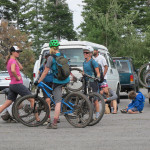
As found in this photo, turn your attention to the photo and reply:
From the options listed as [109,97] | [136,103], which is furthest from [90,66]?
[136,103]

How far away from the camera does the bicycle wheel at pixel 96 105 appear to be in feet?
32.3

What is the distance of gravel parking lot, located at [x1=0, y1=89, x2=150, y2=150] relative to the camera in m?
7.21

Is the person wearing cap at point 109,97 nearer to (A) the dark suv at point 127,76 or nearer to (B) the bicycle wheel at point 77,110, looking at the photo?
(B) the bicycle wheel at point 77,110

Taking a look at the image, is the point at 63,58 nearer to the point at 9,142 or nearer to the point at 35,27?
the point at 9,142

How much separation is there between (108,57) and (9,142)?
32.9 feet

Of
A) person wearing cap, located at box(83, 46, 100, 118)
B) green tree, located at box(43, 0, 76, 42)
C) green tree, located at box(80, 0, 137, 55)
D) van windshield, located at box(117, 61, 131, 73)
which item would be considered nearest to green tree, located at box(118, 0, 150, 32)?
green tree, located at box(43, 0, 76, 42)

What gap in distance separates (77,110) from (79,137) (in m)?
1.45

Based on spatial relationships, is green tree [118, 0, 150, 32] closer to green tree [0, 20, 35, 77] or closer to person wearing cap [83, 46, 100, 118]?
green tree [0, 20, 35, 77]

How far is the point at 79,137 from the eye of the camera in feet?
26.8

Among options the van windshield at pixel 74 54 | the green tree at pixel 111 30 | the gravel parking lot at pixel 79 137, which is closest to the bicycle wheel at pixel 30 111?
the gravel parking lot at pixel 79 137

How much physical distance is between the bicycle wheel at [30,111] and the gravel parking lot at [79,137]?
17 centimetres

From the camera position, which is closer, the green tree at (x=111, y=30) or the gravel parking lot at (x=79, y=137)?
the gravel parking lot at (x=79, y=137)

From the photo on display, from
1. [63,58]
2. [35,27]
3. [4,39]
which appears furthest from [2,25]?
[63,58]

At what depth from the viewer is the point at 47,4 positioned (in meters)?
71.9
